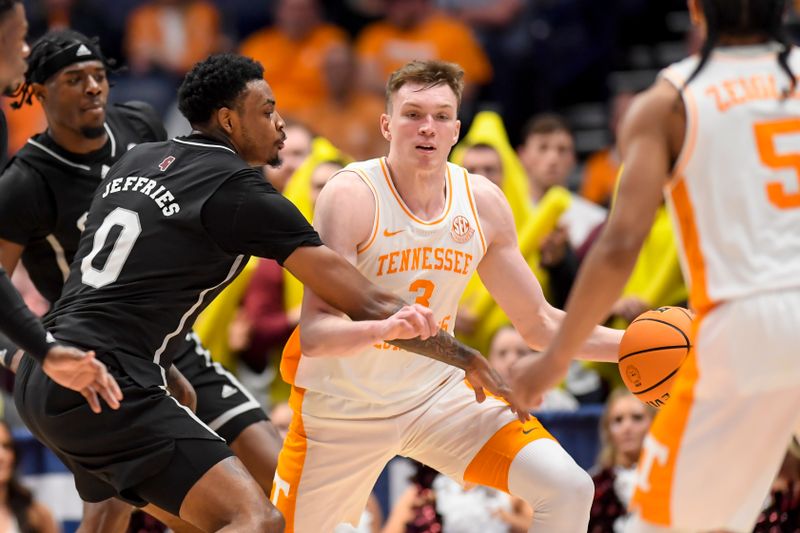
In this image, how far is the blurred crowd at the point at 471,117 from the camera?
24.6 feet

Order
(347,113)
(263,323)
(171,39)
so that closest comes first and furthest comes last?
(263,323) → (347,113) → (171,39)

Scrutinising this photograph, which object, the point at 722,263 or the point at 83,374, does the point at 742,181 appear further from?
the point at 83,374

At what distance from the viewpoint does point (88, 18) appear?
454 inches

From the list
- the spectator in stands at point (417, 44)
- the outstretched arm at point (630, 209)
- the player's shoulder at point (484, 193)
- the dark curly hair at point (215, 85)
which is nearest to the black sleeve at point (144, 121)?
the dark curly hair at point (215, 85)

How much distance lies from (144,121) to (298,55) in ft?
16.5

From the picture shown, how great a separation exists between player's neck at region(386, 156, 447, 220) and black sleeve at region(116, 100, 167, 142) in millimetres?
1350

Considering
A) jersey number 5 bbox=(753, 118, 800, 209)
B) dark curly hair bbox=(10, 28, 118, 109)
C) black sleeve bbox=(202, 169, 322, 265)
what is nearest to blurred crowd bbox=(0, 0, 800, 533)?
dark curly hair bbox=(10, 28, 118, 109)

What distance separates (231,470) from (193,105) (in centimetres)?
135

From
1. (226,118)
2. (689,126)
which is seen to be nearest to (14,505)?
(226,118)

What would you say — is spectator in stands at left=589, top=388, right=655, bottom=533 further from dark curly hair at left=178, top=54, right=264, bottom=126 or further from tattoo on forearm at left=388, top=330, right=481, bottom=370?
dark curly hair at left=178, top=54, right=264, bottom=126

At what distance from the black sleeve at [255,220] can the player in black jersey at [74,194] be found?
123cm

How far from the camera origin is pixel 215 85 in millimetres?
4945

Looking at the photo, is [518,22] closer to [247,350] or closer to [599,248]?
[247,350]

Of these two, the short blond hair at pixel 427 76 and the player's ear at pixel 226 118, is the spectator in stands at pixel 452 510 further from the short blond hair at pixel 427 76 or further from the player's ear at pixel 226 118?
the player's ear at pixel 226 118
